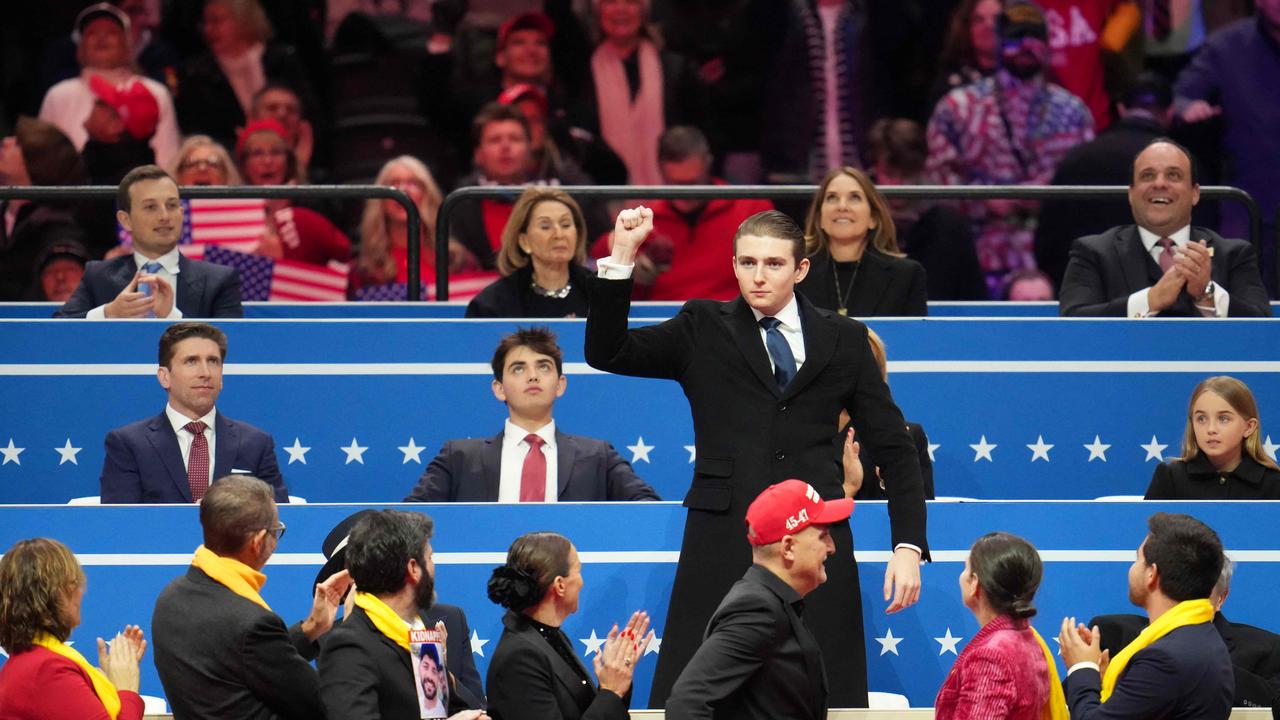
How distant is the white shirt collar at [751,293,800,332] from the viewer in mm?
5188

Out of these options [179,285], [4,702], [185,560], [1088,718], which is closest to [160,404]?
[179,285]

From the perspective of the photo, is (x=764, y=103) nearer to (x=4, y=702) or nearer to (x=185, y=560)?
(x=185, y=560)

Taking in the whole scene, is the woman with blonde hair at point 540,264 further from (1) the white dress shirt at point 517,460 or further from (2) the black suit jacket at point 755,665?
(2) the black suit jacket at point 755,665

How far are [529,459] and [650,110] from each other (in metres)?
3.91

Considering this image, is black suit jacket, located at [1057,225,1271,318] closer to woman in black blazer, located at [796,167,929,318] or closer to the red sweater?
woman in black blazer, located at [796,167,929,318]

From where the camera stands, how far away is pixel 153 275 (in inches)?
291

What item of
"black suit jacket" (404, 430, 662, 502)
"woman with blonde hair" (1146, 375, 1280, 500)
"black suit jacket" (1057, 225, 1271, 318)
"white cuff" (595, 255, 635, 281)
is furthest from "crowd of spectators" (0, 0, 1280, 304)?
"white cuff" (595, 255, 635, 281)

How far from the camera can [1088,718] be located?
479 cm

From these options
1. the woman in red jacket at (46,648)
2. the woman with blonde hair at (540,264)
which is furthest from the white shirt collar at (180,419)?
the woman in red jacket at (46,648)

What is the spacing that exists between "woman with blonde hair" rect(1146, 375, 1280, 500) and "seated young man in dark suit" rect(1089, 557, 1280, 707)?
71 centimetres

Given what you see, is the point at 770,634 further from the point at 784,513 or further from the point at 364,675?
the point at 364,675

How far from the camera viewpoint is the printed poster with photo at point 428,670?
15.2 ft

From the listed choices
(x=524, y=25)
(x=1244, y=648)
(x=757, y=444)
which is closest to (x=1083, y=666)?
(x=1244, y=648)

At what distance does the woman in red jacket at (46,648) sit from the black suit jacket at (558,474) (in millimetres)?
1766
